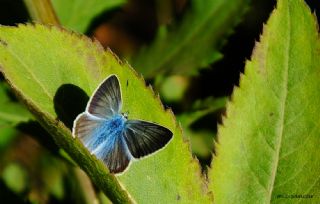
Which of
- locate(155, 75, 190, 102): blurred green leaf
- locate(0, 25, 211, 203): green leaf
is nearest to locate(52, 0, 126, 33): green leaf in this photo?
locate(155, 75, 190, 102): blurred green leaf

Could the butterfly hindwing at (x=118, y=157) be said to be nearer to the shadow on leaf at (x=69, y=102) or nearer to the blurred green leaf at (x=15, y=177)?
the shadow on leaf at (x=69, y=102)

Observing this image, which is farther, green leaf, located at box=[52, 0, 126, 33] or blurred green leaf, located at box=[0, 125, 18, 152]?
blurred green leaf, located at box=[0, 125, 18, 152]

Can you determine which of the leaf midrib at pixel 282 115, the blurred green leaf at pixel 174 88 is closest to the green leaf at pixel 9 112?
the blurred green leaf at pixel 174 88

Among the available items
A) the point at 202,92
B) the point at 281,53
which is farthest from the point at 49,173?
the point at 281,53

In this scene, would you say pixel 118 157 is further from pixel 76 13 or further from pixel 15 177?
pixel 15 177

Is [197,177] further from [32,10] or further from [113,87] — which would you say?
[32,10]

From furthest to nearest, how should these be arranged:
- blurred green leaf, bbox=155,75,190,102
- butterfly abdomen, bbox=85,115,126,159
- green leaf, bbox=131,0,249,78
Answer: blurred green leaf, bbox=155,75,190,102, green leaf, bbox=131,0,249,78, butterfly abdomen, bbox=85,115,126,159

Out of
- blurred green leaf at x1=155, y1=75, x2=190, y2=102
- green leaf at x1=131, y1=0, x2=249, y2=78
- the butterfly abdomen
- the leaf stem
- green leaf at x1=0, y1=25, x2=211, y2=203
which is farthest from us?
blurred green leaf at x1=155, y1=75, x2=190, y2=102

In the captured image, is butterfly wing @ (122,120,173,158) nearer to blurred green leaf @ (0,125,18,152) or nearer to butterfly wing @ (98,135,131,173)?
butterfly wing @ (98,135,131,173)
